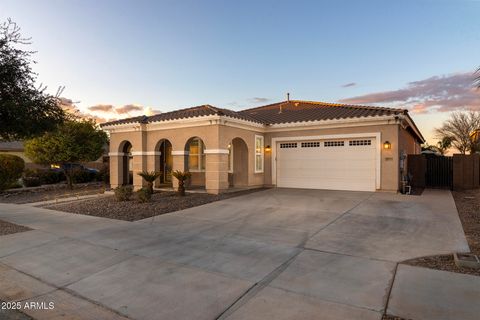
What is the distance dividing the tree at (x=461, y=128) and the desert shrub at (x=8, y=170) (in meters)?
44.9

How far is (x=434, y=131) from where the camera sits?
138ft

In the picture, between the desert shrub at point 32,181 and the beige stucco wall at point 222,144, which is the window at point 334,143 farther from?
the desert shrub at point 32,181

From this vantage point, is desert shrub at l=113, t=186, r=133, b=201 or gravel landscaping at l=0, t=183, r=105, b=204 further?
gravel landscaping at l=0, t=183, r=105, b=204

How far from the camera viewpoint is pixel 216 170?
13008 millimetres

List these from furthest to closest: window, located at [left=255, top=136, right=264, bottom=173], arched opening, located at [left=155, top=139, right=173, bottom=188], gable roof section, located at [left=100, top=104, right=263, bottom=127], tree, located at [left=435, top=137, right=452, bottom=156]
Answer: tree, located at [left=435, top=137, right=452, bottom=156], arched opening, located at [left=155, top=139, right=173, bottom=188], window, located at [left=255, top=136, right=264, bottom=173], gable roof section, located at [left=100, top=104, right=263, bottom=127]

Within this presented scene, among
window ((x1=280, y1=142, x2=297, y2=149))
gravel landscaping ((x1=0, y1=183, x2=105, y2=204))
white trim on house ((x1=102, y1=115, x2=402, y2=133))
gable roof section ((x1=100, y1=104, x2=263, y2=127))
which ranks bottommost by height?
gravel landscaping ((x1=0, y1=183, x2=105, y2=204))

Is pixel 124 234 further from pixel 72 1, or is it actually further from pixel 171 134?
pixel 72 1

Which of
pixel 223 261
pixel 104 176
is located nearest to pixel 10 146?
pixel 104 176

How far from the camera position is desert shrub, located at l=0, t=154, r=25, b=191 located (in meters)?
16.2

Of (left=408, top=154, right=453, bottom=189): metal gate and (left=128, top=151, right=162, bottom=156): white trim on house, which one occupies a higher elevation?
(left=128, top=151, right=162, bottom=156): white trim on house

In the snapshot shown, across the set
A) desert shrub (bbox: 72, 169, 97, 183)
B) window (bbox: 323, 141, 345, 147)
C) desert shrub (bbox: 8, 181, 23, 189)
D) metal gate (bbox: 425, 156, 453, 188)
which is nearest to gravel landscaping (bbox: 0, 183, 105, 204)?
desert shrub (bbox: 8, 181, 23, 189)

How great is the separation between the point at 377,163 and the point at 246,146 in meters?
6.11

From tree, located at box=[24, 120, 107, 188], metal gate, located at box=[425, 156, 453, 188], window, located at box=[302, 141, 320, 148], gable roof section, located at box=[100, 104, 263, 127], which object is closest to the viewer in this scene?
gable roof section, located at box=[100, 104, 263, 127]

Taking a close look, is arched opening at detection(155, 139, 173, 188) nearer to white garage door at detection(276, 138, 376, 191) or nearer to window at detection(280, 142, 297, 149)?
white garage door at detection(276, 138, 376, 191)
